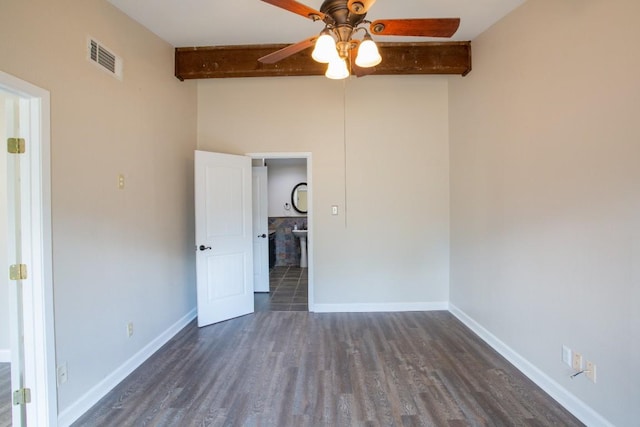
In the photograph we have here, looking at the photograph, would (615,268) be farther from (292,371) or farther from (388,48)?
(388,48)

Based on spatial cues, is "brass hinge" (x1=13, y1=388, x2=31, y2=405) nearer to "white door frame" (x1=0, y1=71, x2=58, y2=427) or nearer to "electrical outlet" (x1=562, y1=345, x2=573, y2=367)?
"white door frame" (x1=0, y1=71, x2=58, y2=427)

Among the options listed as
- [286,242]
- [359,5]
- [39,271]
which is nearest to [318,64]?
[359,5]

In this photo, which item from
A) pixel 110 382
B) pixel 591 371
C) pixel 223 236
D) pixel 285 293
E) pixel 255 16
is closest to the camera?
pixel 591 371

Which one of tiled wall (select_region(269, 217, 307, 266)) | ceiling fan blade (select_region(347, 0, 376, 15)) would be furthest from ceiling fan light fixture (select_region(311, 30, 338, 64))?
tiled wall (select_region(269, 217, 307, 266))

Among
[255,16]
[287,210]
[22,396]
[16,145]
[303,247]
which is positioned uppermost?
[255,16]

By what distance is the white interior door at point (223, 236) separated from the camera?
3.50m

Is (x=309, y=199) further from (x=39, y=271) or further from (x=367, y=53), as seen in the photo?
(x=39, y=271)

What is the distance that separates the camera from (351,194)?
3904mm

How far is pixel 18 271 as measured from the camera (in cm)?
181

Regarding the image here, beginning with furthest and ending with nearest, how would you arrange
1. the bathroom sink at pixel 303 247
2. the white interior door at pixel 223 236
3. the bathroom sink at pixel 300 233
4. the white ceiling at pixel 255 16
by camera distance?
the bathroom sink at pixel 303 247 → the bathroom sink at pixel 300 233 → the white interior door at pixel 223 236 → the white ceiling at pixel 255 16

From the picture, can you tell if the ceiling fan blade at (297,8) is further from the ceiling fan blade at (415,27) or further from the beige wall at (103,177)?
the beige wall at (103,177)

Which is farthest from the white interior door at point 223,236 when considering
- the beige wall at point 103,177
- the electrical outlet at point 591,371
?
the electrical outlet at point 591,371

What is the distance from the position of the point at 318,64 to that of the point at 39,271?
2.95 metres

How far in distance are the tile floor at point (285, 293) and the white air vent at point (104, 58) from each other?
10.0ft
